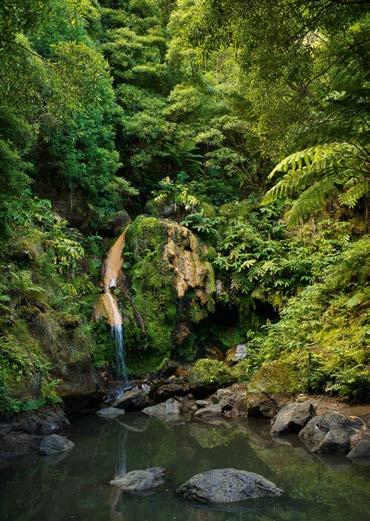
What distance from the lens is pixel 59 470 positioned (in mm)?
6273

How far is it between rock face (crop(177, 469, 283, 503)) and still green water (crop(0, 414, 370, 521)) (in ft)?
0.41

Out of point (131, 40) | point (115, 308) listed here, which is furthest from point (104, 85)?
point (115, 308)

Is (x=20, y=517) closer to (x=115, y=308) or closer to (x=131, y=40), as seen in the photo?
(x=115, y=308)

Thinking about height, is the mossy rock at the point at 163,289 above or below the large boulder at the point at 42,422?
above

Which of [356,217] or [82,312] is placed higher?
[356,217]

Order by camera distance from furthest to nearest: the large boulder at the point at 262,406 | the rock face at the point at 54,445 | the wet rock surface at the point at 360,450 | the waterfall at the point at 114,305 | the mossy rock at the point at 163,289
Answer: the mossy rock at the point at 163,289 < the waterfall at the point at 114,305 < the large boulder at the point at 262,406 < the rock face at the point at 54,445 < the wet rock surface at the point at 360,450

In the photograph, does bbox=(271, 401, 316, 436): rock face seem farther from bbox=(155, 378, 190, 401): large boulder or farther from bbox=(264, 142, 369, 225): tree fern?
bbox=(264, 142, 369, 225): tree fern

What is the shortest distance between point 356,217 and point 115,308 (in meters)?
7.43

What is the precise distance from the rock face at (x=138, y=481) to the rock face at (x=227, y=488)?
0.41m

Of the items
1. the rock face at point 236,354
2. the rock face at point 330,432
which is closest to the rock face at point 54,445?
the rock face at point 330,432

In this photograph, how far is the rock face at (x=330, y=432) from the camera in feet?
21.8

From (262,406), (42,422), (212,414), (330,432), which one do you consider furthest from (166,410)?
(330,432)

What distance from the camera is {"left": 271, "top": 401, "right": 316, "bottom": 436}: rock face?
25.2 feet

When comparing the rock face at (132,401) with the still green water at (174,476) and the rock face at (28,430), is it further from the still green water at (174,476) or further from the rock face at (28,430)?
the rock face at (28,430)
